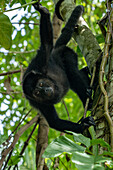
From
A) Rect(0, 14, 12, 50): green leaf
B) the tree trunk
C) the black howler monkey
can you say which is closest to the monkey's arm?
the black howler monkey

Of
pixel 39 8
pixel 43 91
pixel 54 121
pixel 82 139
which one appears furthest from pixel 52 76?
pixel 82 139

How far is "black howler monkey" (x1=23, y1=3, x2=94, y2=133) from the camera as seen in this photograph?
11.9 feet

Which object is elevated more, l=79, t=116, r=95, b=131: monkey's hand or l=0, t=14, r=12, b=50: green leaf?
l=0, t=14, r=12, b=50: green leaf

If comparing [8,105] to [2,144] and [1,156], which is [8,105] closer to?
[2,144]

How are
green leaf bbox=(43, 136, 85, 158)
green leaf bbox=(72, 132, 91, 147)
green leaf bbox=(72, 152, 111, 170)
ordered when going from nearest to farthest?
1. green leaf bbox=(72, 152, 111, 170)
2. green leaf bbox=(43, 136, 85, 158)
3. green leaf bbox=(72, 132, 91, 147)

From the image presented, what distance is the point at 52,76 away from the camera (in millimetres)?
4289

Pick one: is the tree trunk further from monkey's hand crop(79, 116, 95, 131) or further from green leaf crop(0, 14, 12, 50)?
green leaf crop(0, 14, 12, 50)

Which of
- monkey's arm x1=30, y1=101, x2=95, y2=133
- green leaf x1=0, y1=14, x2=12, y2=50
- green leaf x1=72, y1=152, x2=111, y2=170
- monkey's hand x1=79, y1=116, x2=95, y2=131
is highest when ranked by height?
green leaf x1=0, y1=14, x2=12, y2=50

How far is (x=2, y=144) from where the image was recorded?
337 cm

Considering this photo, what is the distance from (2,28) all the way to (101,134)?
1254 mm

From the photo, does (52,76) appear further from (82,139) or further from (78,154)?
(78,154)

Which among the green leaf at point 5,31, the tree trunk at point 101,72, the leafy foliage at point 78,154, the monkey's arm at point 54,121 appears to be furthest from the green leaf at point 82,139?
the monkey's arm at point 54,121

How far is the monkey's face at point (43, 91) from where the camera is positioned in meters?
4.00

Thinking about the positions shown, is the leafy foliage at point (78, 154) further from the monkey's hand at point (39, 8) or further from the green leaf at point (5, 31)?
the monkey's hand at point (39, 8)
